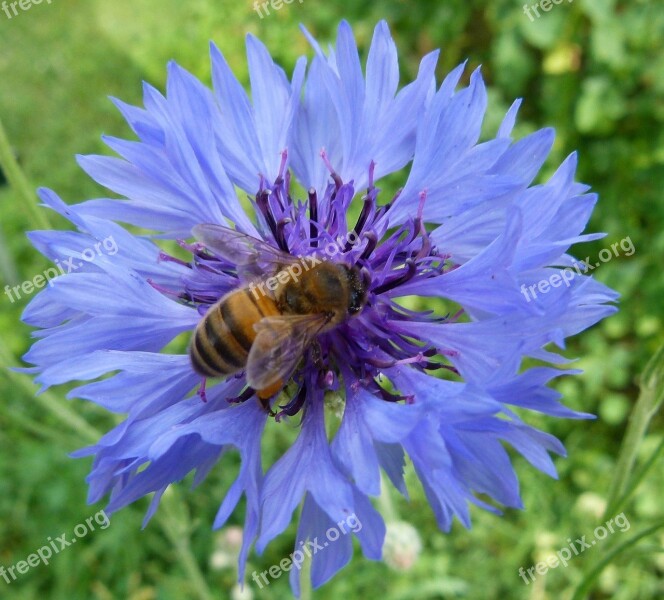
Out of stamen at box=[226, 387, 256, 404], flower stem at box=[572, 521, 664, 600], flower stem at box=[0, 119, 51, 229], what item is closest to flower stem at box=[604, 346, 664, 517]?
flower stem at box=[572, 521, 664, 600]

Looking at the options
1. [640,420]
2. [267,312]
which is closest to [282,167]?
[267,312]

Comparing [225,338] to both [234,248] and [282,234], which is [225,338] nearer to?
[234,248]

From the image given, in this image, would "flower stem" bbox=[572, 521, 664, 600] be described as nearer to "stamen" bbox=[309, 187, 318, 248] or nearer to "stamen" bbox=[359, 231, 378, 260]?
"stamen" bbox=[359, 231, 378, 260]

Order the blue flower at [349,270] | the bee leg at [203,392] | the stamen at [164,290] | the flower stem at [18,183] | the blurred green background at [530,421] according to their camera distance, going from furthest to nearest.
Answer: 1. the blurred green background at [530,421]
2. the flower stem at [18,183]
3. the stamen at [164,290]
4. the bee leg at [203,392]
5. the blue flower at [349,270]

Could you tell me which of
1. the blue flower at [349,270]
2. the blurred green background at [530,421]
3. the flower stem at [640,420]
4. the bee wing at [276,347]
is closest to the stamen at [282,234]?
the blue flower at [349,270]

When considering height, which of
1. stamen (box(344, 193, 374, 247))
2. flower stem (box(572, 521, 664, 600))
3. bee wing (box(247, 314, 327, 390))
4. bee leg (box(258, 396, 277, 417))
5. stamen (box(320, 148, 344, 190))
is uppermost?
stamen (box(320, 148, 344, 190))

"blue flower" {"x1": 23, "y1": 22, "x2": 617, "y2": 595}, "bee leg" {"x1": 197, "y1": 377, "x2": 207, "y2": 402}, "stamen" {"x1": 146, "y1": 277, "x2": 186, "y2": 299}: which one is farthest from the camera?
"stamen" {"x1": 146, "y1": 277, "x2": 186, "y2": 299}

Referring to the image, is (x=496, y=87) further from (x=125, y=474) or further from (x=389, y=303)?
(x=125, y=474)

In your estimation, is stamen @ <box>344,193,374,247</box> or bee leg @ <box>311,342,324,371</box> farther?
stamen @ <box>344,193,374,247</box>

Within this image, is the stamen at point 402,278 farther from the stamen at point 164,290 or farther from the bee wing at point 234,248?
the stamen at point 164,290
